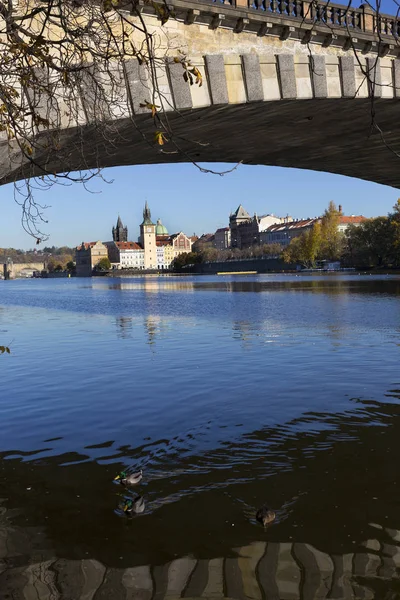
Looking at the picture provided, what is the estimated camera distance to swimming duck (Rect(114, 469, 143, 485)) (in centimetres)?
676

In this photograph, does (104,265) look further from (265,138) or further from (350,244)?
(265,138)

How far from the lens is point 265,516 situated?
5.78m

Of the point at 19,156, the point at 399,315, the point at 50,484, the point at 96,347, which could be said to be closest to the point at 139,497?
the point at 50,484

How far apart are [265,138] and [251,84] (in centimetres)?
350

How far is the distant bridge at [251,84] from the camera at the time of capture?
29.8ft

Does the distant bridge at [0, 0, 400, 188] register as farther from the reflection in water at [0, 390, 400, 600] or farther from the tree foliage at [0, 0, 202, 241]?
the reflection in water at [0, 390, 400, 600]

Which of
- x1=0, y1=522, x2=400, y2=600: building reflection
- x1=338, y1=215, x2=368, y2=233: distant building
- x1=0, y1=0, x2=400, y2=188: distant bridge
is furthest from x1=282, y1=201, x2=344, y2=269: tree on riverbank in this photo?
x1=0, y1=522, x2=400, y2=600: building reflection

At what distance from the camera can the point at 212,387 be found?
12031 mm

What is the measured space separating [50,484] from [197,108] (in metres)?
5.65

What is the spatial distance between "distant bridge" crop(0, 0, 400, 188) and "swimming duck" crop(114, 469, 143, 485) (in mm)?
3908

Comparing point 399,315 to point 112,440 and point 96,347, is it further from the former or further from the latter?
point 112,440

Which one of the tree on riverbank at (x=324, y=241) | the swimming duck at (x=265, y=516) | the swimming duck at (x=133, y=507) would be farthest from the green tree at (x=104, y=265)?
the swimming duck at (x=265, y=516)

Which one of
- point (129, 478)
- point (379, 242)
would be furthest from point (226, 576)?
point (379, 242)

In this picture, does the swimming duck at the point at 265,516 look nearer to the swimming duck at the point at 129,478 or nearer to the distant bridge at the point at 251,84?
the swimming duck at the point at 129,478
